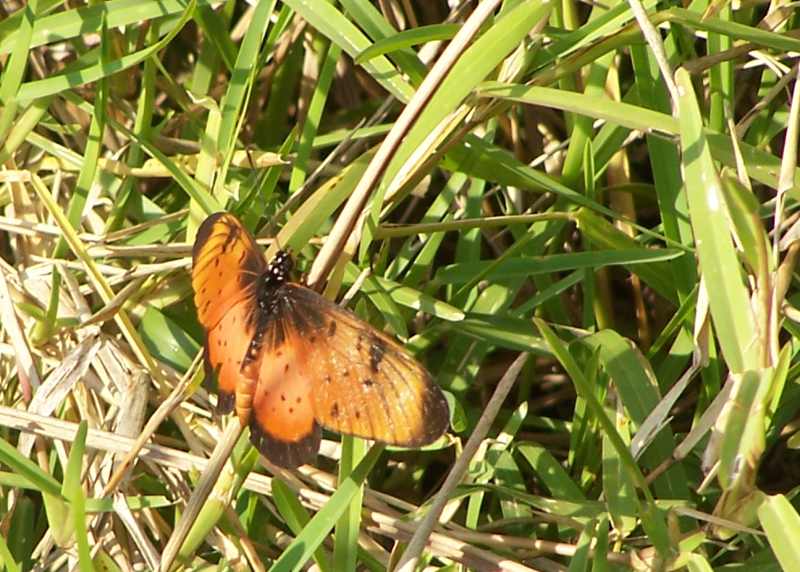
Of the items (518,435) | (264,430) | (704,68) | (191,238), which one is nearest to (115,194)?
(191,238)

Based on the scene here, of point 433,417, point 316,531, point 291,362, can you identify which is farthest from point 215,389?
point 433,417

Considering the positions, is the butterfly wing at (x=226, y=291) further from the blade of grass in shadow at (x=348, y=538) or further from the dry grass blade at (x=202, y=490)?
the blade of grass in shadow at (x=348, y=538)

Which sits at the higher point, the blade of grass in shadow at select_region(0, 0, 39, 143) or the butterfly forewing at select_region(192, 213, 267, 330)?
the blade of grass in shadow at select_region(0, 0, 39, 143)

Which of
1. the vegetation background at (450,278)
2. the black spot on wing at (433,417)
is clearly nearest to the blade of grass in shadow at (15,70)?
the vegetation background at (450,278)

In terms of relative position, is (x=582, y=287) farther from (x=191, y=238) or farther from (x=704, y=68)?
(x=191, y=238)

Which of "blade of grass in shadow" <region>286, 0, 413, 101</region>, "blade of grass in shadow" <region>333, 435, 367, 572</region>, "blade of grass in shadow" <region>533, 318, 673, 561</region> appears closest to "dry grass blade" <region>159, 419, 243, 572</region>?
"blade of grass in shadow" <region>333, 435, 367, 572</region>

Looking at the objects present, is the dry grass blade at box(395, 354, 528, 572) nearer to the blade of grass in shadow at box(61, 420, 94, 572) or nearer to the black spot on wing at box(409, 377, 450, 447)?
the black spot on wing at box(409, 377, 450, 447)

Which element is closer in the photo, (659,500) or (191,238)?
(659,500)
